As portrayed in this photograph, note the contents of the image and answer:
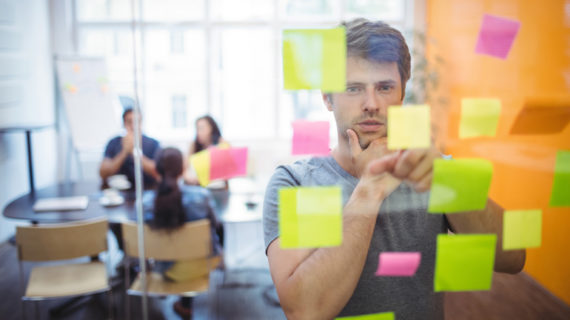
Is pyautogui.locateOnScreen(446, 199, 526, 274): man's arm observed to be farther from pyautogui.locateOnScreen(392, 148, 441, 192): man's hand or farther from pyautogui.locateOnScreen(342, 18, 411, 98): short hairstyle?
pyautogui.locateOnScreen(342, 18, 411, 98): short hairstyle

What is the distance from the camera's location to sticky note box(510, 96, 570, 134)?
0.70 m

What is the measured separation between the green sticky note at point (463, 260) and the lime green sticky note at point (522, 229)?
3 cm

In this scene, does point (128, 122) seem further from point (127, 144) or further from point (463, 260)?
point (463, 260)

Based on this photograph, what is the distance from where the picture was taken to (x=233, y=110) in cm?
108

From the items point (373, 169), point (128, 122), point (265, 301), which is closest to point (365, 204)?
point (373, 169)

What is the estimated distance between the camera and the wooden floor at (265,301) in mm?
775

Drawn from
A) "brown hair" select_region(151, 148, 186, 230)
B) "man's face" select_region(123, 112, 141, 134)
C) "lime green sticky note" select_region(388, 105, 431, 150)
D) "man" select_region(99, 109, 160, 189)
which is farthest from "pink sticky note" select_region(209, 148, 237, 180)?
"brown hair" select_region(151, 148, 186, 230)

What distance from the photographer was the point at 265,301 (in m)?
1.01

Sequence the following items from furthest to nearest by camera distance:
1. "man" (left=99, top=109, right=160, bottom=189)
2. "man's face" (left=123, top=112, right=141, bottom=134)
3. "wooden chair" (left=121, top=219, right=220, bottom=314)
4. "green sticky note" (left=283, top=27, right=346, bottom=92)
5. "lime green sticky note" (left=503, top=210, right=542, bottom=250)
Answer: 1. "wooden chair" (left=121, top=219, right=220, bottom=314)
2. "man" (left=99, top=109, right=160, bottom=189)
3. "man's face" (left=123, top=112, right=141, bottom=134)
4. "lime green sticky note" (left=503, top=210, right=542, bottom=250)
5. "green sticky note" (left=283, top=27, right=346, bottom=92)

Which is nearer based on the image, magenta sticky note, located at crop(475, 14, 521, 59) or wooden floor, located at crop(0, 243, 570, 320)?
magenta sticky note, located at crop(475, 14, 521, 59)

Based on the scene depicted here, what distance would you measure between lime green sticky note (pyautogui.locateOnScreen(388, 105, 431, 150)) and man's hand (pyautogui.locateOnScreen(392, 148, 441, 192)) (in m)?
0.01

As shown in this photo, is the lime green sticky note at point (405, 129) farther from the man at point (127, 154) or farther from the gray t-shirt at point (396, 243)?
the man at point (127, 154)

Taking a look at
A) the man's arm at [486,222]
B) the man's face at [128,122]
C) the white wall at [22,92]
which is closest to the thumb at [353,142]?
the man's arm at [486,222]

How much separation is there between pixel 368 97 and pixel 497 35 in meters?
0.25
